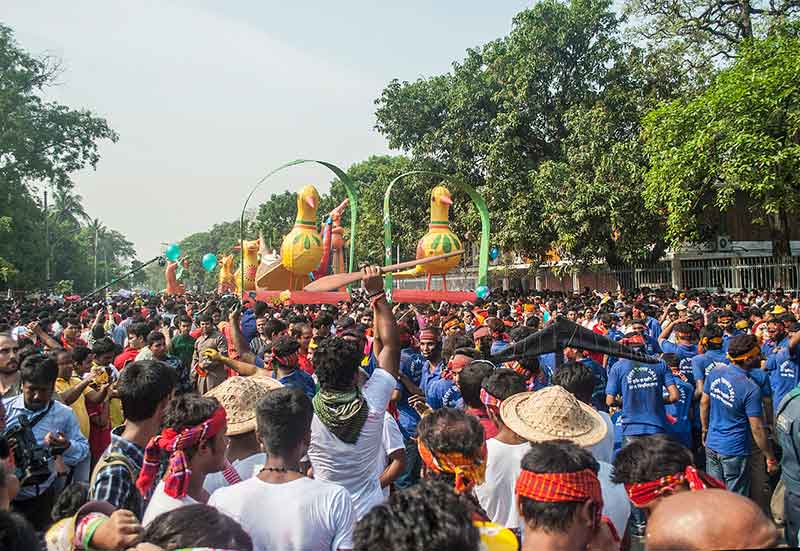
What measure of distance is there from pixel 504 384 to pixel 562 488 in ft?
4.70

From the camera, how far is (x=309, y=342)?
7355 millimetres

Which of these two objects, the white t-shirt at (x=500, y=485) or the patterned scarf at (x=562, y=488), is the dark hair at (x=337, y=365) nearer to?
the white t-shirt at (x=500, y=485)

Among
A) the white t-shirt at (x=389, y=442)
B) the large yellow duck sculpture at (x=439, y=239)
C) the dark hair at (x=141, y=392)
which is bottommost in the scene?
the white t-shirt at (x=389, y=442)

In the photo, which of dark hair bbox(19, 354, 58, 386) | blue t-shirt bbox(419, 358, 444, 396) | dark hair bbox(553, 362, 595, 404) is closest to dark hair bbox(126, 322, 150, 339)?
blue t-shirt bbox(419, 358, 444, 396)

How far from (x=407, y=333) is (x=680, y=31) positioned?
59.1ft

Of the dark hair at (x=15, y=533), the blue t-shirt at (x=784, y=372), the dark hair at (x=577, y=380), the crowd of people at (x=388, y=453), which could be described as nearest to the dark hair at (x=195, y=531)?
the crowd of people at (x=388, y=453)

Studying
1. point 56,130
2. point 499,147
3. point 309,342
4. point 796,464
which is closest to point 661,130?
point 499,147

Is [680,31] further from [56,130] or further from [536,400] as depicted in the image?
[56,130]

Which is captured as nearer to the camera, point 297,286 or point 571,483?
point 571,483

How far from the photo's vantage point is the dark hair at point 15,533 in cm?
165

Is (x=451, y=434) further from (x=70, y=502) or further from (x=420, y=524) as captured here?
(x=70, y=502)

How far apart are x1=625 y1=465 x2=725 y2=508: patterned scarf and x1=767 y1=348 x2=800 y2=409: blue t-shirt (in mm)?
4276

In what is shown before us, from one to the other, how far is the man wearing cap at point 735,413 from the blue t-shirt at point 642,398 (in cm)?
38

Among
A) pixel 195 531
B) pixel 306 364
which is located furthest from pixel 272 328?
pixel 195 531
